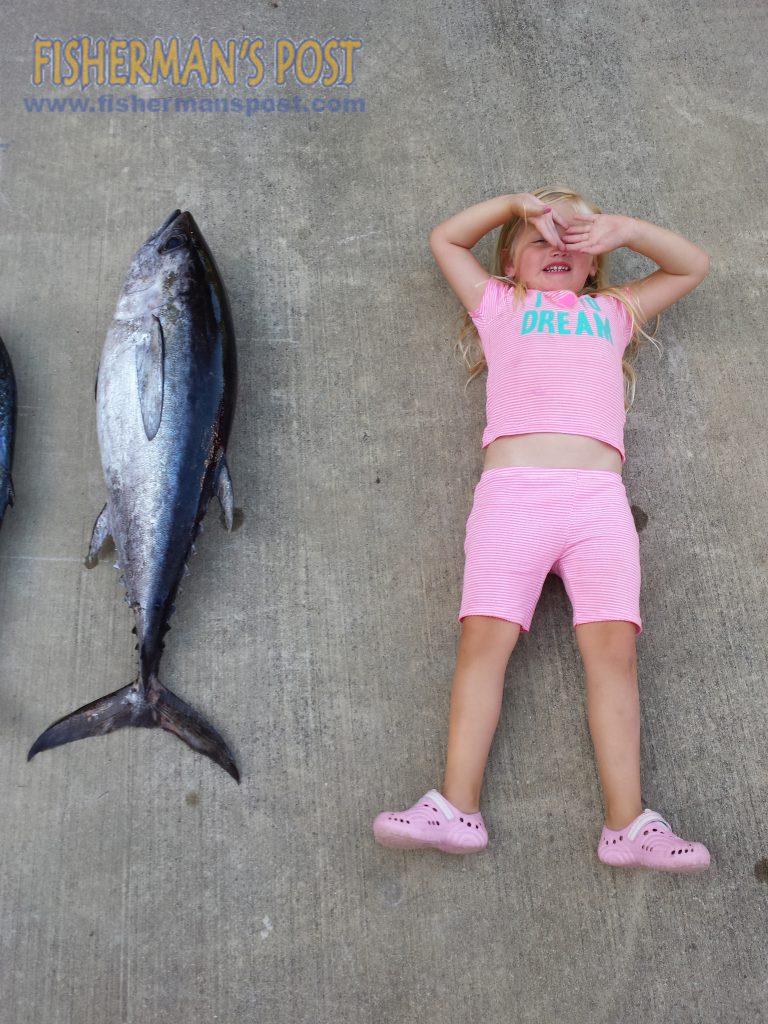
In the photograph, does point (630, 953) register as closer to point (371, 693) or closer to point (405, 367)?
point (371, 693)

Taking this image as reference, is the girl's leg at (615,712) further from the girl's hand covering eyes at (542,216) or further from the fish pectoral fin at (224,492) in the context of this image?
the girl's hand covering eyes at (542,216)

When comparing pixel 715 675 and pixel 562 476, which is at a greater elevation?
pixel 562 476

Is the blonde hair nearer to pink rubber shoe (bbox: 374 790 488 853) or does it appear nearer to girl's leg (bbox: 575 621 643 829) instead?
girl's leg (bbox: 575 621 643 829)

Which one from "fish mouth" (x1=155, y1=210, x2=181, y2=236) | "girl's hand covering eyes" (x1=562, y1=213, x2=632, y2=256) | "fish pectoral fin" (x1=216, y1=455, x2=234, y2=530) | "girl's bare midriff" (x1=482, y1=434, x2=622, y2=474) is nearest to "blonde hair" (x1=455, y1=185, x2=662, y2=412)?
"girl's hand covering eyes" (x1=562, y1=213, x2=632, y2=256)

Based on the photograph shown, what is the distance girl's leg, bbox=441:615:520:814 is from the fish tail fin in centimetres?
65

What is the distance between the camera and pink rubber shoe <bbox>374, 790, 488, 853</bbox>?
2205mm

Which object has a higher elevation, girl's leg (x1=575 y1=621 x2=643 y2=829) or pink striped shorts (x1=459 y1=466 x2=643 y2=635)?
pink striped shorts (x1=459 y1=466 x2=643 y2=635)

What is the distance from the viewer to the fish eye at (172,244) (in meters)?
2.71

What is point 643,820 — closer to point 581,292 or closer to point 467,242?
point 581,292

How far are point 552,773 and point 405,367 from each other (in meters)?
1.47

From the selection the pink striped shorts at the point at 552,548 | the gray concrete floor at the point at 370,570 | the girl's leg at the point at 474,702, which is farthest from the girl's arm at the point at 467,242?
the girl's leg at the point at 474,702

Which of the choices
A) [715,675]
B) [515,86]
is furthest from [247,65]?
[715,675]

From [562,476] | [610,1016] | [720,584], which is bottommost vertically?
[610,1016]

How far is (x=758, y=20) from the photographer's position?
352cm
